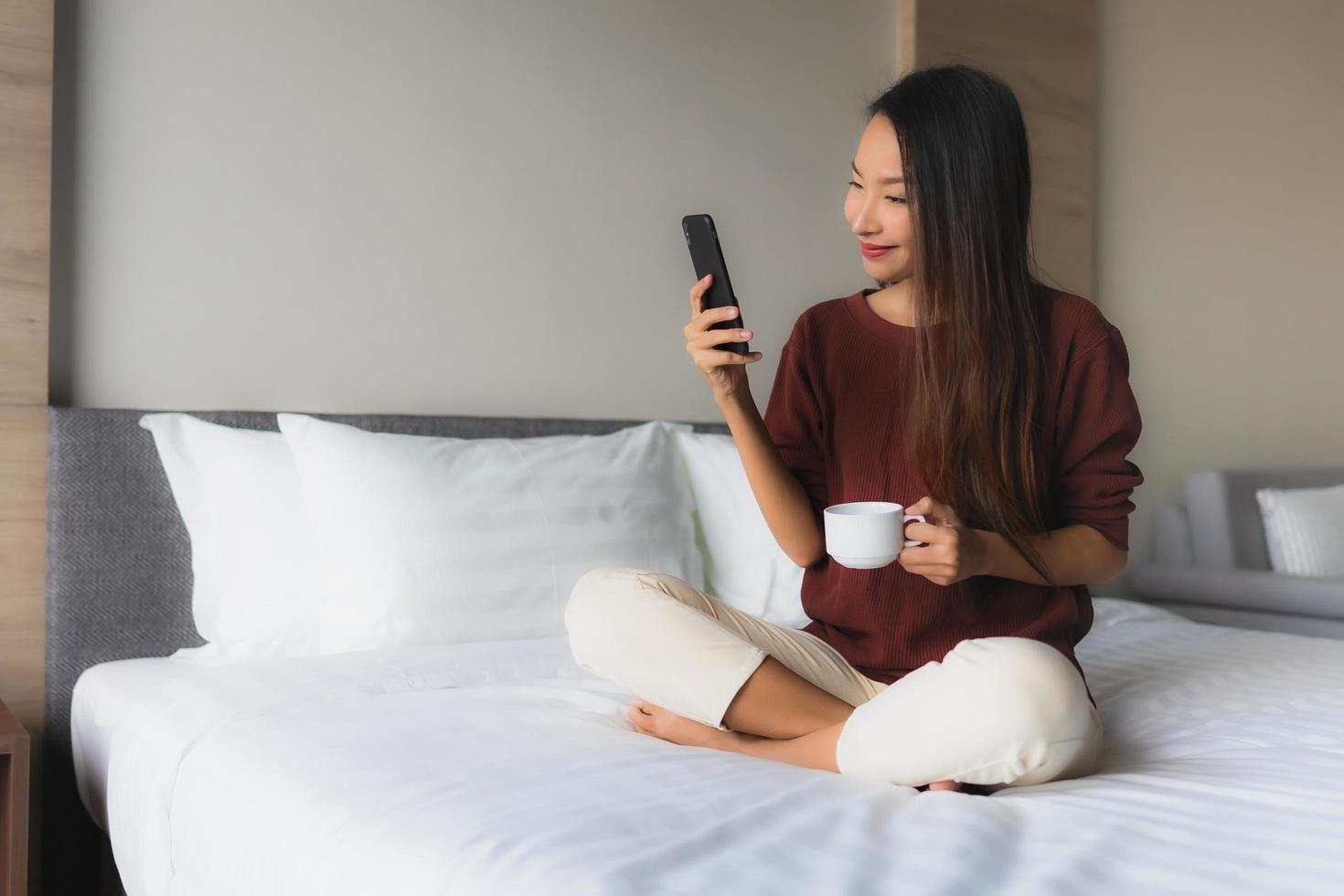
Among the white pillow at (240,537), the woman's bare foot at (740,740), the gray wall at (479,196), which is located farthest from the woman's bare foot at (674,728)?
the gray wall at (479,196)

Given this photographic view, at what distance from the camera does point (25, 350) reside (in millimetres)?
1927

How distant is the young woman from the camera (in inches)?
50.0

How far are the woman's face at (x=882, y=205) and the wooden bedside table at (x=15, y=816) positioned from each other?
4.41 feet

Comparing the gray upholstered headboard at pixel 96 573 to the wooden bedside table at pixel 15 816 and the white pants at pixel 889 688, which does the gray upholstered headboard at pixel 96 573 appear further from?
the white pants at pixel 889 688

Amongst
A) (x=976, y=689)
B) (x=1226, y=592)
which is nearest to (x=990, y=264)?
(x=976, y=689)

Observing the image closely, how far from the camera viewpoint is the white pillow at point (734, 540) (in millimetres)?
2309

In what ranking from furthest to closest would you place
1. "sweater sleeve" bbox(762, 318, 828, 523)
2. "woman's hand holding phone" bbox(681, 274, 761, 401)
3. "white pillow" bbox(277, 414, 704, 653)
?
"white pillow" bbox(277, 414, 704, 653) → "sweater sleeve" bbox(762, 318, 828, 523) → "woman's hand holding phone" bbox(681, 274, 761, 401)

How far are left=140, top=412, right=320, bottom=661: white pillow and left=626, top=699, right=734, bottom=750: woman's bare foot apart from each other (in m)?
0.80

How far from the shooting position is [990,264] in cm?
145

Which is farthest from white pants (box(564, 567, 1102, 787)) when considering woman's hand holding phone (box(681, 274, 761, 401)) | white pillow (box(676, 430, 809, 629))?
white pillow (box(676, 430, 809, 629))

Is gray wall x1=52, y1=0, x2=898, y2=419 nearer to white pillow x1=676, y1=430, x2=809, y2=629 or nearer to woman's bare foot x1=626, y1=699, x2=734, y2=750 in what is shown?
white pillow x1=676, y1=430, x2=809, y2=629

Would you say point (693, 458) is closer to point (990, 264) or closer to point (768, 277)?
point (768, 277)

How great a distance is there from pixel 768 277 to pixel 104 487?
164 centimetres

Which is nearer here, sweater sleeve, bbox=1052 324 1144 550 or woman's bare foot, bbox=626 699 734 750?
woman's bare foot, bbox=626 699 734 750
